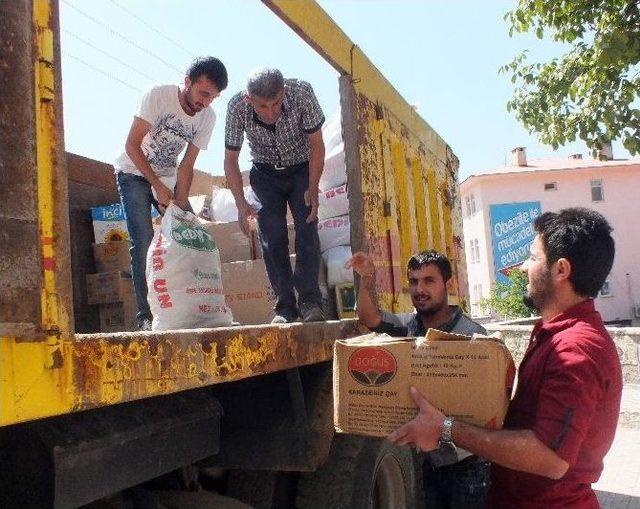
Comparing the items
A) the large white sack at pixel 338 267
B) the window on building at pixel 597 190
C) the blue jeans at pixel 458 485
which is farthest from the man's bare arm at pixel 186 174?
the window on building at pixel 597 190

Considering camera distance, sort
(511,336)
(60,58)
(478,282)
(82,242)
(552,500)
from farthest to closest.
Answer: (478,282) → (511,336) → (82,242) → (552,500) → (60,58)

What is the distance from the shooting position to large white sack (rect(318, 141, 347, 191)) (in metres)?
3.70

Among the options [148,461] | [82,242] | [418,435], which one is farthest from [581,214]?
[82,242]

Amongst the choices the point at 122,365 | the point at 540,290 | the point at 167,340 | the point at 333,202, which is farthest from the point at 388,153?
the point at 122,365

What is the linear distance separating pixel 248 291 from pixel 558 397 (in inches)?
79.1

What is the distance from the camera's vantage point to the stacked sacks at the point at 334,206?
3.54 meters

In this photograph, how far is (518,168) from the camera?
118 ft

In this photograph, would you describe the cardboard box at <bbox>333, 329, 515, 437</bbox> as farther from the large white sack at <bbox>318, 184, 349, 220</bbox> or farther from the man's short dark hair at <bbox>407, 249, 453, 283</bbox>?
the large white sack at <bbox>318, 184, 349, 220</bbox>

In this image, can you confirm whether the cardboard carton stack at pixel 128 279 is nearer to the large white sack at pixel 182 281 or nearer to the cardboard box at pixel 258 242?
the cardboard box at pixel 258 242

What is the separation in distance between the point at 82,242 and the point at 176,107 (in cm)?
94

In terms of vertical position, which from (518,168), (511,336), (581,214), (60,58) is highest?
(518,168)

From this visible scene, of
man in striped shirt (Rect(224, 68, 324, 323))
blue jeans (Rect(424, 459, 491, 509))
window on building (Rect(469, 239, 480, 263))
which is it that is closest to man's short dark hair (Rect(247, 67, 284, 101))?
man in striped shirt (Rect(224, 68, 324, 323))

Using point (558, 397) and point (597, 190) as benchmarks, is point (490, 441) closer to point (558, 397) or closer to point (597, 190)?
point (558, 397)

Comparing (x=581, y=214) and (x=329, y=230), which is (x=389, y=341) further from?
(x=329, y=230)
